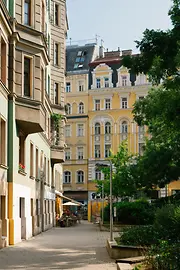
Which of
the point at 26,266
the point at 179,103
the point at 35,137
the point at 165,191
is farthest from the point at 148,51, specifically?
the point at 165,191

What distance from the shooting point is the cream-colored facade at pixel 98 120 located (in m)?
75.9

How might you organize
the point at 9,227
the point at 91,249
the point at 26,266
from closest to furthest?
the point at 26,266, the point at 91,249, the point at 9,227

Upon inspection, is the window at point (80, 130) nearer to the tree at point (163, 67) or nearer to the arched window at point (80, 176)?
the arched window at point (80, 176)

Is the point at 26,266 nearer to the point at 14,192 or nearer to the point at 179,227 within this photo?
the point at 179,227

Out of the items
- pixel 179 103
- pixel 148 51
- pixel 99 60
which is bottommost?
pixel 179 103

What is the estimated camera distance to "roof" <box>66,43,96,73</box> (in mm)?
79800

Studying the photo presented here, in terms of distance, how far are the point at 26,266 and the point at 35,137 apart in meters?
16.9

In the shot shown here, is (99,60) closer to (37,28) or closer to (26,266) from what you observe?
(37,28)

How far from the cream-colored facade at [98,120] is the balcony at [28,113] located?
1974 inches

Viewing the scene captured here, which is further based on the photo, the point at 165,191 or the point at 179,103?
the point at 165,191

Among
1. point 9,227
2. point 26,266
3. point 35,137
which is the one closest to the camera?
point 26,266

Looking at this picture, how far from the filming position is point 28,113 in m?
24.5

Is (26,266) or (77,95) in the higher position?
(77,95)

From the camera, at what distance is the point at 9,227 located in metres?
22.6
